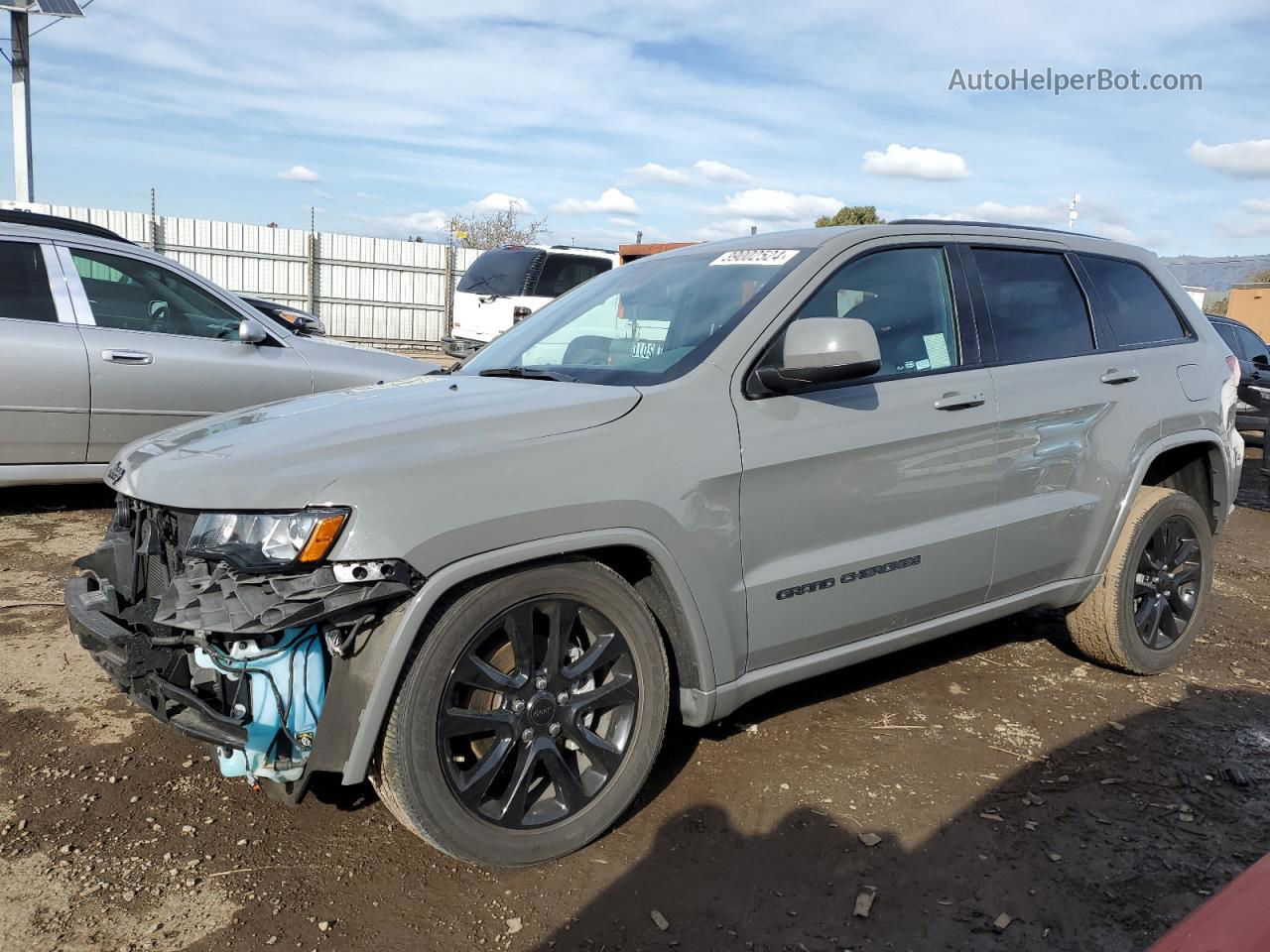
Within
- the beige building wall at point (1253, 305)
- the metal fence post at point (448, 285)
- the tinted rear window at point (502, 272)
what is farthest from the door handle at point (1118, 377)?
the beige building wall at point (1253, 305)

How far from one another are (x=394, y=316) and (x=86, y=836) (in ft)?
72.6

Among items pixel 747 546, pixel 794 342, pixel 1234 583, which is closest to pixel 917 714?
pixel 747 546

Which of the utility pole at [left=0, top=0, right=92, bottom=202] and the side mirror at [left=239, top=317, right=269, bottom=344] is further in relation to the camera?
the utility pole at [left=0, top=0, right=92, bottom=202]

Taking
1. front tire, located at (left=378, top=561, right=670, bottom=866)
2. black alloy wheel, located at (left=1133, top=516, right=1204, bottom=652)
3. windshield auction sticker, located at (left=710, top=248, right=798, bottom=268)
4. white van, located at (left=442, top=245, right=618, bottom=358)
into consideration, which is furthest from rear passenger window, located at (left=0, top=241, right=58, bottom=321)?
white van, located at (left=442, top=245, right=618, bottom=358)

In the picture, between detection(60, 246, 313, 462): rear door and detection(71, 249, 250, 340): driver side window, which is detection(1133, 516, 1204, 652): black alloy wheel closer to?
detection(60, 246, 313, 462): rear door

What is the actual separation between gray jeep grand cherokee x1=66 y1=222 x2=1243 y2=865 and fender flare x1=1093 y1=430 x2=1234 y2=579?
2 centimetres

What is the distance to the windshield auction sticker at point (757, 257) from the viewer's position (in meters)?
3.49

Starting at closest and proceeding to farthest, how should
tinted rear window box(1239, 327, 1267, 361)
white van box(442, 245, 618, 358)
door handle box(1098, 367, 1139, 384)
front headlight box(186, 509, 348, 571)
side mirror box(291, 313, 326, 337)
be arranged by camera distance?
front headlight box(186, 509, 348, 571) < door handle box(1098, 367, 1139, 384) < side mirror box(291, 313, 326, 337) < tinted rear window box(1239, 327, 1267, 361) < white van box(442, 245, 618, 358)

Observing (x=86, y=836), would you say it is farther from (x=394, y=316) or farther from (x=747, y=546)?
(x=394, y=316)

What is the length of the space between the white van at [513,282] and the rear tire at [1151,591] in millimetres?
10703

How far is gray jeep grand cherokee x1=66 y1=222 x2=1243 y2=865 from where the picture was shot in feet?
8.17

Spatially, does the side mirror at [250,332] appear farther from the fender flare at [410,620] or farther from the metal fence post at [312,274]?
the metal fence post at [312,274]

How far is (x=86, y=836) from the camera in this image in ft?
9.47

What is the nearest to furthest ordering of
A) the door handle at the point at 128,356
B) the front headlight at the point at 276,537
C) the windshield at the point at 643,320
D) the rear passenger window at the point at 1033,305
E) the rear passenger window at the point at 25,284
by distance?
the front headlight at the point at 276,537 < the windshield at the point at 643,320 < the rear passenger window at the point at 1033,305 < the rear passenger window at the point at 25,284 < the door handle at the point at 128,356
